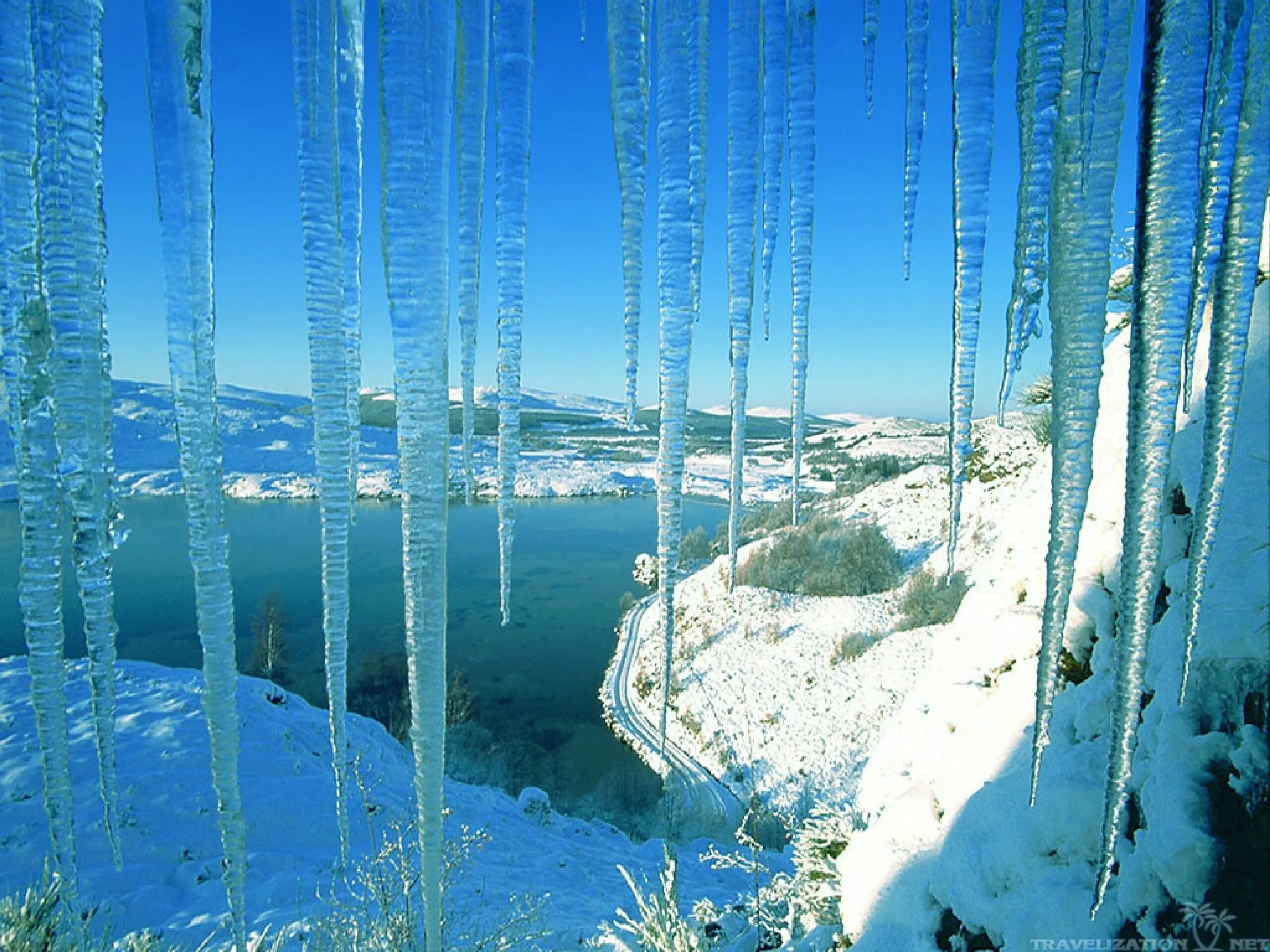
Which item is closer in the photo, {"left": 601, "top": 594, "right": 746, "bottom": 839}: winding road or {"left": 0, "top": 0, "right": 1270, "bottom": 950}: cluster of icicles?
{"left": 0, "top": 0, "right": 1270, "bottom": 950}: cluster of icicles

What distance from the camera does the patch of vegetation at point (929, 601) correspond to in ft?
48.7

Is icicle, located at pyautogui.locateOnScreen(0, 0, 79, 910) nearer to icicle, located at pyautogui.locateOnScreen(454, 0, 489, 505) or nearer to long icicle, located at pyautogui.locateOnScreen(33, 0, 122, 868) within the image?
long icicle, located at pyautogui.locateOnScreen(33, 0, 122, 868)

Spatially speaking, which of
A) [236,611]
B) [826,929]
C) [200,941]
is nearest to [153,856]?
[200,941]

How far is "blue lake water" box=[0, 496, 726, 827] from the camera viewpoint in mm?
15273

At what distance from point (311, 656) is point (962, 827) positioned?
20.4 meters

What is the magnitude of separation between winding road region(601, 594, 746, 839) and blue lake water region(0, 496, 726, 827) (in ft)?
1.51

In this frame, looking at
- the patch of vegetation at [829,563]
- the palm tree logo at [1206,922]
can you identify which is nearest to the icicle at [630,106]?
the palm tree logo at [1206,922]

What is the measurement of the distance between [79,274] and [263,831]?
22.2 feet

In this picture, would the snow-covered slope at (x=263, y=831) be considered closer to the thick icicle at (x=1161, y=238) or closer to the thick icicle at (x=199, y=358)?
the thick icicle at (x=199, y=358)

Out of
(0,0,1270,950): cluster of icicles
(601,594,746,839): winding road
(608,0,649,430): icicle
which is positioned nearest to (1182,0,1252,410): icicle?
(0,0,1270,950): cluster of icicles

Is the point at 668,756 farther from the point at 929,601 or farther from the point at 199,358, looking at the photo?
the point at 199,358

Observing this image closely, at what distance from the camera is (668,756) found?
14.3 metres

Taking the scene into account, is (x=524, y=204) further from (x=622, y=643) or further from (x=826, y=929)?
(x=622, y=643)

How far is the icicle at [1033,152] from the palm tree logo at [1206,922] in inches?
52.6
